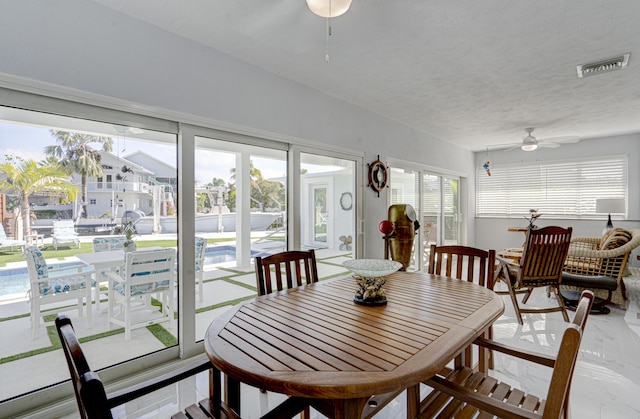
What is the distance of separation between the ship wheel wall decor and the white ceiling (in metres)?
0.74

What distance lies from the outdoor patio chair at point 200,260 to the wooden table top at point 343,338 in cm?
111

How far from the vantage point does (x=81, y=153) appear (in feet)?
7.06

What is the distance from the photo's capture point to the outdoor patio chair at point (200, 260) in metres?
2.72

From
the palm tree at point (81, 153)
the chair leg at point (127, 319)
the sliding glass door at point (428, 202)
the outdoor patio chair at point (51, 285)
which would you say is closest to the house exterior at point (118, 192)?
the palm tree at point (81, 153)

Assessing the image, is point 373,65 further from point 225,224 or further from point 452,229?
point 452,229

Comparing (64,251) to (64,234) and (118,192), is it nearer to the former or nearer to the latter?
(64,234)

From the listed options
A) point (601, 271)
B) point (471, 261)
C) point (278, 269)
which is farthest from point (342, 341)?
point (601, 271)

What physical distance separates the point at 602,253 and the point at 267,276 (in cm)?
398

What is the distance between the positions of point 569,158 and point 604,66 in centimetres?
419

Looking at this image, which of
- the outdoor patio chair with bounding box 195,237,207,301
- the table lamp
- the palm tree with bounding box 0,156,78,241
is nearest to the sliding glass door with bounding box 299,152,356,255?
the outdoor patio chair with bounding box 195,237,207,301

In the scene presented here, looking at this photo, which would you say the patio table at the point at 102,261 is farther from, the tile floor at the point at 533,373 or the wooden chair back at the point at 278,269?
the wooden chair back at the point at 278,269

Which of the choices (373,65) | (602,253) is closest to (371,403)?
(373,65)

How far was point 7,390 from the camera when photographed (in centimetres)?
185

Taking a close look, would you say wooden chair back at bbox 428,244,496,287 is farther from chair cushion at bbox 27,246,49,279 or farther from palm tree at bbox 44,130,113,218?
chair cushion at bbox 27,246,49,279
